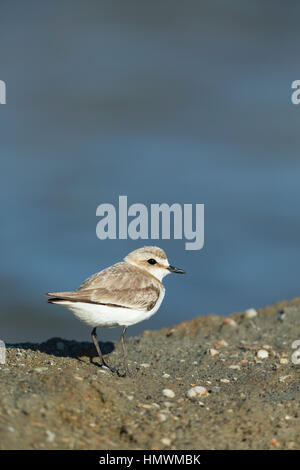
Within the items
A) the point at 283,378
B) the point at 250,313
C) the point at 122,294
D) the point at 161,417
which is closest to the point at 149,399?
the point at 161,417

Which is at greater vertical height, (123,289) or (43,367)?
(123,289)

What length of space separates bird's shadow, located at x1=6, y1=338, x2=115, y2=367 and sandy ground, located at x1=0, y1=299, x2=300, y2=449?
2 centimetres

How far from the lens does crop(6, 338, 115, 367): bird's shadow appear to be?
969cm

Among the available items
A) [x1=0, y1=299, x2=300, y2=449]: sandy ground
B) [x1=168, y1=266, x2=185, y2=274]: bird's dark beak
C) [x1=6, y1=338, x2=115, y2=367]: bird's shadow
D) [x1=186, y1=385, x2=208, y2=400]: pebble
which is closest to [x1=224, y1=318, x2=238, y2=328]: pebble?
[x1=0, y1=299, x2=300, y2=449]: sandy ground

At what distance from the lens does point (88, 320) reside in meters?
8.28

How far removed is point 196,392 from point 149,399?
0.76 meters

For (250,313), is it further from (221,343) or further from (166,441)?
(166,441)

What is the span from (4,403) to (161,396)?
211 cm

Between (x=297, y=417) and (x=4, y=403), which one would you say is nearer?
(x=4, y=403)

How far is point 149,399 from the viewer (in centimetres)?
724
